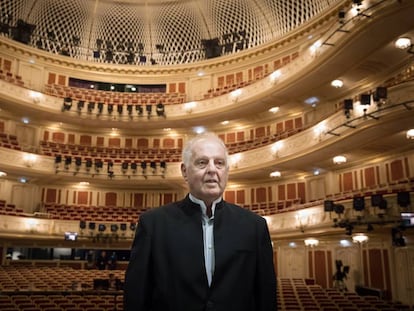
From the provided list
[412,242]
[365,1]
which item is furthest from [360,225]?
[365,1]

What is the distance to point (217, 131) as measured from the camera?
79.9 ft

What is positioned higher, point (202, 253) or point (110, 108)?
point (110, 108)

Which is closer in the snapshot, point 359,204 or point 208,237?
point 208,237

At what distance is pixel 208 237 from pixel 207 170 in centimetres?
30

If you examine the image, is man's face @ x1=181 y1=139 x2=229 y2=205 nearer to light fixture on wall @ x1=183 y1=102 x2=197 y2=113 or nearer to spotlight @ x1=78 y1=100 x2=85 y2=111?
light fixture on wall @ x1=183 y1=102 x2=197 y2=113

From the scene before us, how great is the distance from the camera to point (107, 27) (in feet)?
90.2

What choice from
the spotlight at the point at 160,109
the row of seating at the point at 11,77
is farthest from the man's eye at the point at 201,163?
the row of seating at the point at 11,77

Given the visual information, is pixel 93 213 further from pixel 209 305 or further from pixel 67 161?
pixel 209 305

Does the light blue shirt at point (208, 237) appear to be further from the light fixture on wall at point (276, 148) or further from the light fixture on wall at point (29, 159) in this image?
the light fixture on wall at point (29, 159)

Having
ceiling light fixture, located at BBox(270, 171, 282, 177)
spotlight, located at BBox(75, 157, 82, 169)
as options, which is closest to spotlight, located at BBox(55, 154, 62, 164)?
spotlight, located at BBox(75, 157, 82, 169)

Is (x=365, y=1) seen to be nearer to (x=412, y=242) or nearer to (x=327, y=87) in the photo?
(x=327, y=87)

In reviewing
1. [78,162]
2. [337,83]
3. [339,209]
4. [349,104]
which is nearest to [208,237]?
[339,209]

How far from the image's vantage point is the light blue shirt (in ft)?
5.86

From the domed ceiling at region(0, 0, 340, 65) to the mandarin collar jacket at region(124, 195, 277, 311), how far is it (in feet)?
76.6
